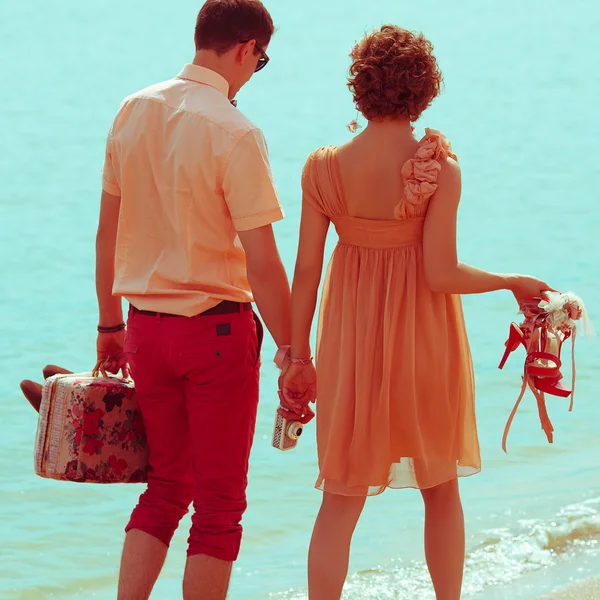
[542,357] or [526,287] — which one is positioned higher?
[526,287]

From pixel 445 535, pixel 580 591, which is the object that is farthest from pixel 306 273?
pixel 580 591

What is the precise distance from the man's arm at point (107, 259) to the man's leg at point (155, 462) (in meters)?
0.17

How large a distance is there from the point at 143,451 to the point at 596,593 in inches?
60.0

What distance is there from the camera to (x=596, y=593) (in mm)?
3475

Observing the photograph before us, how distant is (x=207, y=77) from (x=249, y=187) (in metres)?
0.30

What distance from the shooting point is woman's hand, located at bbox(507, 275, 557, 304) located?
276 cm

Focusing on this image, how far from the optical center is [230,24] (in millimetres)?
2631

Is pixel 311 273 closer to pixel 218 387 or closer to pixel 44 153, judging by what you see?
pixel 218 387

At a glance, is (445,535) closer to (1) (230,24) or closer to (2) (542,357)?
(2) (542,357)

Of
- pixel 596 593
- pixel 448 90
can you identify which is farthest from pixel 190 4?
pixel 596 593

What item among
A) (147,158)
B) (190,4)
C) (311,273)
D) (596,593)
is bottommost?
(596,593)

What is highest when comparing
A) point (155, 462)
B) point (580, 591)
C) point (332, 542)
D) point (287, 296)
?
point (287, 296)

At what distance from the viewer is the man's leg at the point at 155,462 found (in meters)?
2.74

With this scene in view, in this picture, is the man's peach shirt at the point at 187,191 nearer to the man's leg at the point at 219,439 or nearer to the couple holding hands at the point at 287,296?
the couple holding hands at the point at 287,296
